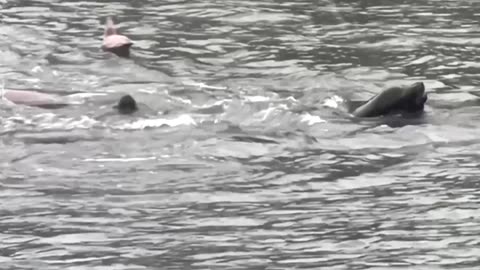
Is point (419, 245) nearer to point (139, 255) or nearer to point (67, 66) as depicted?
point (139, 255)

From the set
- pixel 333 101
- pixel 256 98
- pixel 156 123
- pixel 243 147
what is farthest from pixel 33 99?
pixel 333 101

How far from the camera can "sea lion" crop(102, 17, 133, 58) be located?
13.4m

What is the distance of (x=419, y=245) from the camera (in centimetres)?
739

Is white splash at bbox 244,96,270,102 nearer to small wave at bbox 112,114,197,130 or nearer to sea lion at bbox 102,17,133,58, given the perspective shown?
small wave at bbox 112,114,197,130

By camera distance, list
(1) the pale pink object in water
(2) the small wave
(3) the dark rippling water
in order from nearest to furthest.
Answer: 1. (3) the dark rippling water
2. (2) the small wave
3. (1) the pale pink object in water

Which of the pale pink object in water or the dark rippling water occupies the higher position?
the pale pink object in water

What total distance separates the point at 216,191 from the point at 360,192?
110 centimetres

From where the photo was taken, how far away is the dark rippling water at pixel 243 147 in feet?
24.6

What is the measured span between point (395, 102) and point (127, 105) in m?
2.55

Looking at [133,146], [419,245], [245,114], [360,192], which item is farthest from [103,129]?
[419,245]

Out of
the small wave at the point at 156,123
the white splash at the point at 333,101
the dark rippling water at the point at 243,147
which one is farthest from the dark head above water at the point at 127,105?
the white splash at the point at 333,101

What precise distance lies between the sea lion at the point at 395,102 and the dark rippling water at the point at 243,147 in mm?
155

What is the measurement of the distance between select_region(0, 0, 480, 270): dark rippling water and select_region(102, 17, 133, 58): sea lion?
5.9 inches

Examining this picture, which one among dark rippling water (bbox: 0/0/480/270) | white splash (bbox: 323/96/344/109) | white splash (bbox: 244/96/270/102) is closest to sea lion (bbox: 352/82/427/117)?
dark rippling water (bbox: 0/0/480/270)
